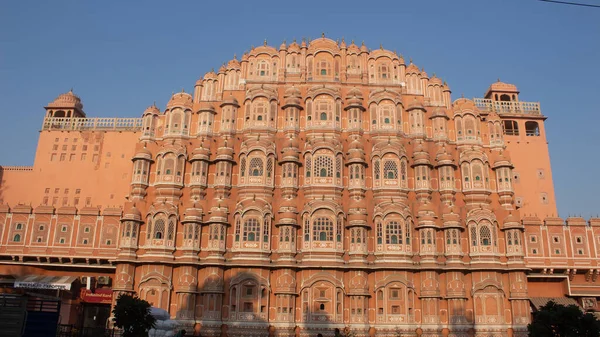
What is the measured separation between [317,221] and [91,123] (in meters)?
25.7

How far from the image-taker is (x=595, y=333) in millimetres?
22125

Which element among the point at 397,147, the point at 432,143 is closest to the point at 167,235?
the point at 397,147

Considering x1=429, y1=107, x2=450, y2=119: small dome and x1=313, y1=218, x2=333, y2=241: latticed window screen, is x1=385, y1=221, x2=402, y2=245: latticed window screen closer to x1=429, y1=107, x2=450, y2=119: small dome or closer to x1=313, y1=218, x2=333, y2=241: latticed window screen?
x1=313, y1=218, x2=333, y2=241: latticed window screen

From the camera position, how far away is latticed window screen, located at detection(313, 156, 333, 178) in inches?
1502

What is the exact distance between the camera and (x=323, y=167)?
38.4 m

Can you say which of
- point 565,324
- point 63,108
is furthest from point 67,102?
point 565,324

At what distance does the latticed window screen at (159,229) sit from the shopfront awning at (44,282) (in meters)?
6.88

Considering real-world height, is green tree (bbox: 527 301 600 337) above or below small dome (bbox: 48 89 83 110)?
below

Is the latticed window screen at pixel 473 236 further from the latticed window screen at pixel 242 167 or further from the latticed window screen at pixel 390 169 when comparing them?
the latticed window screen at pixel 242 167

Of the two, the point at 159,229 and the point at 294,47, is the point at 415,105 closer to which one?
the point at 294,47

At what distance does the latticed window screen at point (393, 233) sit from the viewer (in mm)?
36719

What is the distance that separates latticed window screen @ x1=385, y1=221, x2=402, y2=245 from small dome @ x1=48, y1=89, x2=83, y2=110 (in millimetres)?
33111

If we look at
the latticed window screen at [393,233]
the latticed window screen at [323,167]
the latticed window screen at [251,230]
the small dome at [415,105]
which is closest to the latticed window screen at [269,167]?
the latticed window screen at [323,167]

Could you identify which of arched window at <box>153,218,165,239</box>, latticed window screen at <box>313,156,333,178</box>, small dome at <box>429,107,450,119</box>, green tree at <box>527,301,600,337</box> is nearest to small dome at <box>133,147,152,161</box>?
arched window at <box>153,218,165,239</box>
